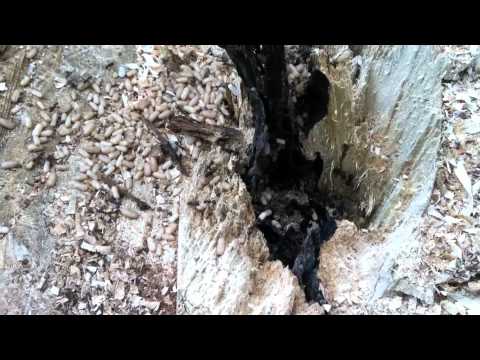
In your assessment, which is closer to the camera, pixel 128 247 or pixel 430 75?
pixel 430 75

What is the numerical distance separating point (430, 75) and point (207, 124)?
958 mm

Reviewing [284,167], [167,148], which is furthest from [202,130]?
[284,167]

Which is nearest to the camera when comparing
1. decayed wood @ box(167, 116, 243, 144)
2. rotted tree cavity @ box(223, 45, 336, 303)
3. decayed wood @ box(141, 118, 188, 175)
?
rotted tree cavity @ box(223, 45, 336, 303)

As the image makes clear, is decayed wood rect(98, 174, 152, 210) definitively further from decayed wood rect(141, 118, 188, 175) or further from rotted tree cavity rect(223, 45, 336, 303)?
rotted tree cavity rect(223, 45, 336, 303)

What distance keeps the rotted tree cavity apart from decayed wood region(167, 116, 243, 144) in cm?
16

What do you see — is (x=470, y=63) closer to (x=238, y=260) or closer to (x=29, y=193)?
(x=238, y=260)

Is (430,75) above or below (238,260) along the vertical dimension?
above

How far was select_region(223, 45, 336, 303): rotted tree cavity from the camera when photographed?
1.92 m

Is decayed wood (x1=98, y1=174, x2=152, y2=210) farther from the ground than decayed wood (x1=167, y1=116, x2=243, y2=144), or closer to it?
closer to it

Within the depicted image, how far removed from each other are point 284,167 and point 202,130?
42 cm

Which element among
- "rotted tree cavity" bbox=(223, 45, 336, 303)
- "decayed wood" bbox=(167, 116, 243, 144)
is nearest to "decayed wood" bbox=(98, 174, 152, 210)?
"decayed wood" bbox=(167, 116, 243, 144)

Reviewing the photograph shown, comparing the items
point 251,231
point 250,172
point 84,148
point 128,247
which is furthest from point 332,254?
point 84,148

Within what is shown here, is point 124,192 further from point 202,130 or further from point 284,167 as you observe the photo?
point 284,167

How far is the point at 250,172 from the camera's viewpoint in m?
2.10
